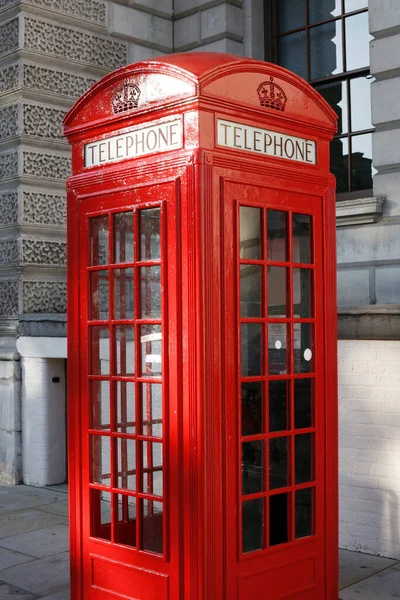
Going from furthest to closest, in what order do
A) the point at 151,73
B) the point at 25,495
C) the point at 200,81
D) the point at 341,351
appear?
the point at 25,495
the point at 341,351
the point at 151,73
the point at 200,81

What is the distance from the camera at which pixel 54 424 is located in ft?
27.7

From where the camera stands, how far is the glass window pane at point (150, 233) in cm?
398

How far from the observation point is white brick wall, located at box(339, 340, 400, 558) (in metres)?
5.61

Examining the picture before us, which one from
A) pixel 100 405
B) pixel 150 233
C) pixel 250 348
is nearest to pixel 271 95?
pixel 150 233

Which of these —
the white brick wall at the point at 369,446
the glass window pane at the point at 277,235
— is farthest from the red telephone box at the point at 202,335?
the white brick wall at the point at 369,446

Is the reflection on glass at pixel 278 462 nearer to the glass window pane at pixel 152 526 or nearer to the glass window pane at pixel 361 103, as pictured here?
the glass window pane at pixel 152 526

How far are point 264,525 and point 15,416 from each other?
16.6 feet

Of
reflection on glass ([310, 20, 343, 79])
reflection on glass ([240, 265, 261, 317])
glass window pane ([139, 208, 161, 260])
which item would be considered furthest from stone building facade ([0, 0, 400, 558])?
glass window pane ([139, 208, 161, 260])

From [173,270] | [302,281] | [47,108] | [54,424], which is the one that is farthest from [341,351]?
[47,108]

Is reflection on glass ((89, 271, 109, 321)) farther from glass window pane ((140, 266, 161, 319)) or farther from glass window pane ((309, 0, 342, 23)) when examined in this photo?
glass window pane ((309, 0, 342, 23))

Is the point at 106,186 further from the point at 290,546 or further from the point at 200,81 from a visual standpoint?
the point at 290,546

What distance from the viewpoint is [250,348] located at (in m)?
3.98

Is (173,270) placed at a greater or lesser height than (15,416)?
greater

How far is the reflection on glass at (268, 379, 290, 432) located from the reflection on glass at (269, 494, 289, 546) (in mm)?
343
